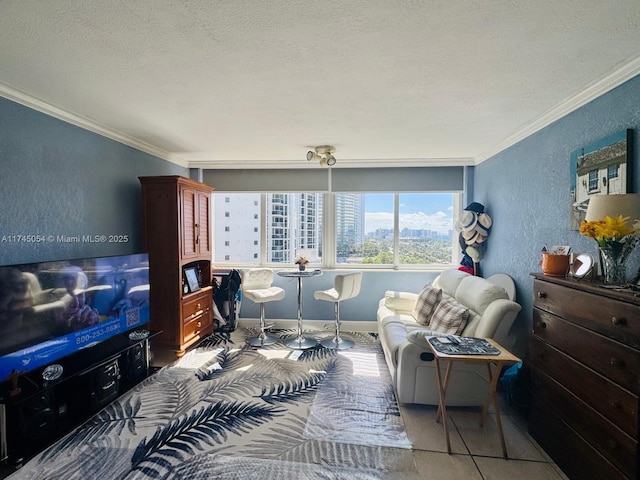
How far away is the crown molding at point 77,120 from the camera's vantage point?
7.39ft

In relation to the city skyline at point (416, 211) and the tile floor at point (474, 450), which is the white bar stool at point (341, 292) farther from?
the tile floor at point (474, 450)

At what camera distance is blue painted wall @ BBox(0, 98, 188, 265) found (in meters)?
2.27

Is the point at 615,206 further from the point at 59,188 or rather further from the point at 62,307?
the point at 59,188

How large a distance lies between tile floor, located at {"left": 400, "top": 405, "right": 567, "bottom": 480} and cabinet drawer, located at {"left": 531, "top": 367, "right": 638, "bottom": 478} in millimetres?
335

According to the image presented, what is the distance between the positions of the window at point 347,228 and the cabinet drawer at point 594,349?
8.72 feet

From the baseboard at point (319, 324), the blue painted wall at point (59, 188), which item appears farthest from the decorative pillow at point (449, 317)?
the blue painted wall at point (59, 188)

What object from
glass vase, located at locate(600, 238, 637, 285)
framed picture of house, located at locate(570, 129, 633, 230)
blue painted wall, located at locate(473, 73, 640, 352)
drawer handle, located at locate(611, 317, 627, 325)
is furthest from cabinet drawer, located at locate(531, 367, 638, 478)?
framed picture of house, located at locate(570, 129, 633, 230)

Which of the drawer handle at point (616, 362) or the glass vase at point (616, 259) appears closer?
the drawer handle at point (616, 362)

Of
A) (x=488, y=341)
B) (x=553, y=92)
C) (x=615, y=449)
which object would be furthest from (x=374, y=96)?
(x=615, y=449)

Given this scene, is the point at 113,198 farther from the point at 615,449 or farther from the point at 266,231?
the point at 615,449

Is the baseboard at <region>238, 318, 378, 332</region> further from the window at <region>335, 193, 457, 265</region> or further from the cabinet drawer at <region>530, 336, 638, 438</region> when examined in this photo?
the cabinet drawer at <region>530, 336, 638, 438</region>

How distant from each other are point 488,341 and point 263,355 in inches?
92.1

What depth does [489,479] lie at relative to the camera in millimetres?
Answer: 1831

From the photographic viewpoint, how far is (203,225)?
4.11 metres
